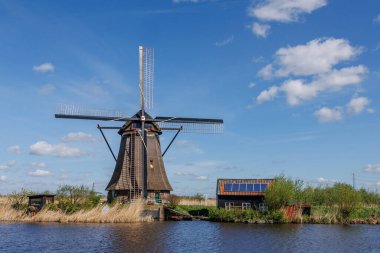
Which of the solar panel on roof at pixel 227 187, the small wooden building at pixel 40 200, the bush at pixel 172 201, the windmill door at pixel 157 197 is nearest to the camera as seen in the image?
the small wooden building at pixel 40 200

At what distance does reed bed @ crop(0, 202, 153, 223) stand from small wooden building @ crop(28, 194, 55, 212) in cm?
162

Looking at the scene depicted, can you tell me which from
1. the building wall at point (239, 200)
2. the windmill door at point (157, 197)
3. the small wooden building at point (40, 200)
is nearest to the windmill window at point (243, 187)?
the building wall at point (239, 200)

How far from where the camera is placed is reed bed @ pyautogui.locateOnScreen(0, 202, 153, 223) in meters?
38.3

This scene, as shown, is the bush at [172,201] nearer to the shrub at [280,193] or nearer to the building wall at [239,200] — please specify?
the building wall at [239,200]

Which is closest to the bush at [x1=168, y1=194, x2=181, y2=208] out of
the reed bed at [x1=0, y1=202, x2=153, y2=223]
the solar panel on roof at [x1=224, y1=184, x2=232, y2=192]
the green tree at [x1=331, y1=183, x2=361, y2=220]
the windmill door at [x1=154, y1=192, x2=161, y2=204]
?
the windmill door at [x1=154, y1=192, x2=161, y2=204]

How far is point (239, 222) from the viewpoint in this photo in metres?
40.8

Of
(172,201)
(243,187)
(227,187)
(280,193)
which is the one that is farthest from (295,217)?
(172,201)

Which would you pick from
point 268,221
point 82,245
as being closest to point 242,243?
point 82,245

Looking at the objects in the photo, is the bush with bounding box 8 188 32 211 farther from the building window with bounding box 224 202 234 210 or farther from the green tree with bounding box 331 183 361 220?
the green tree with bounding box 331 183 361 220

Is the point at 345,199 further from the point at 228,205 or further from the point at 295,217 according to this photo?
the point at 228,205

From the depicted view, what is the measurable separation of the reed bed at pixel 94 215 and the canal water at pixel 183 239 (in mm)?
4045

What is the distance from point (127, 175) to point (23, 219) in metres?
10.6

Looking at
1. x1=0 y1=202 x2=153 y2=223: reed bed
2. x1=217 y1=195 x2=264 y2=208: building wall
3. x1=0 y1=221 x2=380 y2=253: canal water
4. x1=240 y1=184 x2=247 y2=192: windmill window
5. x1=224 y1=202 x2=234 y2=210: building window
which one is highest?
x1=240 y1=184 x2=247 y2=192: windmill window

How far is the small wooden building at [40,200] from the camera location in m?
42.2
